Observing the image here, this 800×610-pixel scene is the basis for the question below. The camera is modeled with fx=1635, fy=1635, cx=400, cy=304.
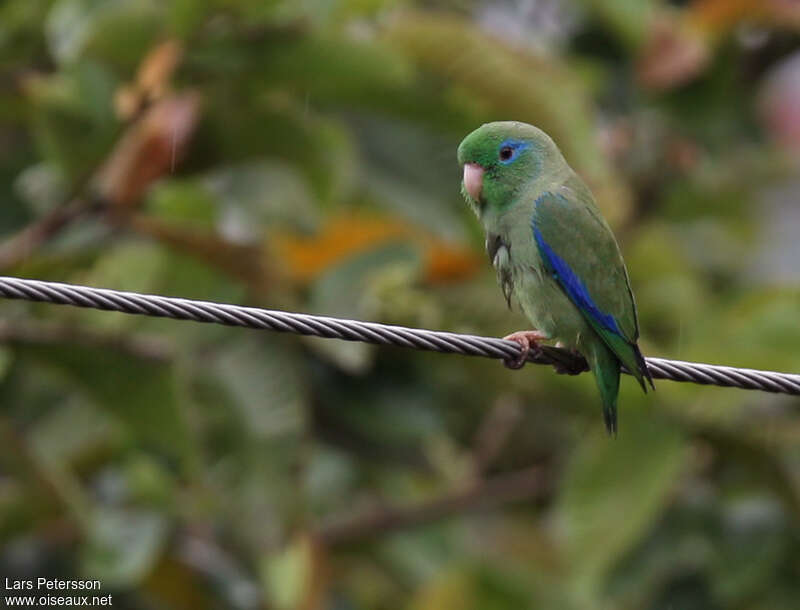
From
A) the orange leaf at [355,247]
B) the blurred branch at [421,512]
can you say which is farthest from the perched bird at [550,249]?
the blurred branch at [421,512]

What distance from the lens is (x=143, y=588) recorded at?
766 centimetres

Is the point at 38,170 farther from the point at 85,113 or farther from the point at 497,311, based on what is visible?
the point at 497,311

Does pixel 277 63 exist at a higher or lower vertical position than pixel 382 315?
higher

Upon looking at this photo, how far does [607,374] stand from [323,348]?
4.82 ft

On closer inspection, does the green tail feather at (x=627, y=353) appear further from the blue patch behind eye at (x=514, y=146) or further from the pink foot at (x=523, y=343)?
the blue patch behind eye at (x=514, y=146)

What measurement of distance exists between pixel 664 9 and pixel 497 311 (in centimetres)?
297

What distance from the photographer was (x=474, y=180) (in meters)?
5.18

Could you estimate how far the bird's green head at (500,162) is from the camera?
5.18 metres

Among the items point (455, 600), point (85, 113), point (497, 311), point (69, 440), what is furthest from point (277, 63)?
point (455, 600)

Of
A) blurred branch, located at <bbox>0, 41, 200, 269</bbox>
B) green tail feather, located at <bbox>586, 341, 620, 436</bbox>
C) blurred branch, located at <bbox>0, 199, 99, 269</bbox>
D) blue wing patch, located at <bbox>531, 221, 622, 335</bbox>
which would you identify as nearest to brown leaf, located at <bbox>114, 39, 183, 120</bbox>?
blurred branch, located at <bbox>0, 41, 200, 269</bbox>

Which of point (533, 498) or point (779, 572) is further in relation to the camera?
point (533, 498)

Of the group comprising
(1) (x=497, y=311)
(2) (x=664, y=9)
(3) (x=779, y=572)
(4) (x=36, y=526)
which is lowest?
(3) (x=779, y=572)

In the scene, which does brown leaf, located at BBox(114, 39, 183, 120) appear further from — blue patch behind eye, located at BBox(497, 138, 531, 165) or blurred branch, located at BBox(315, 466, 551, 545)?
blurred branch, located at BBox(315, 466, 551, 545)

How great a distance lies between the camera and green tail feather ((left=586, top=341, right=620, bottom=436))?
16.8 ft
